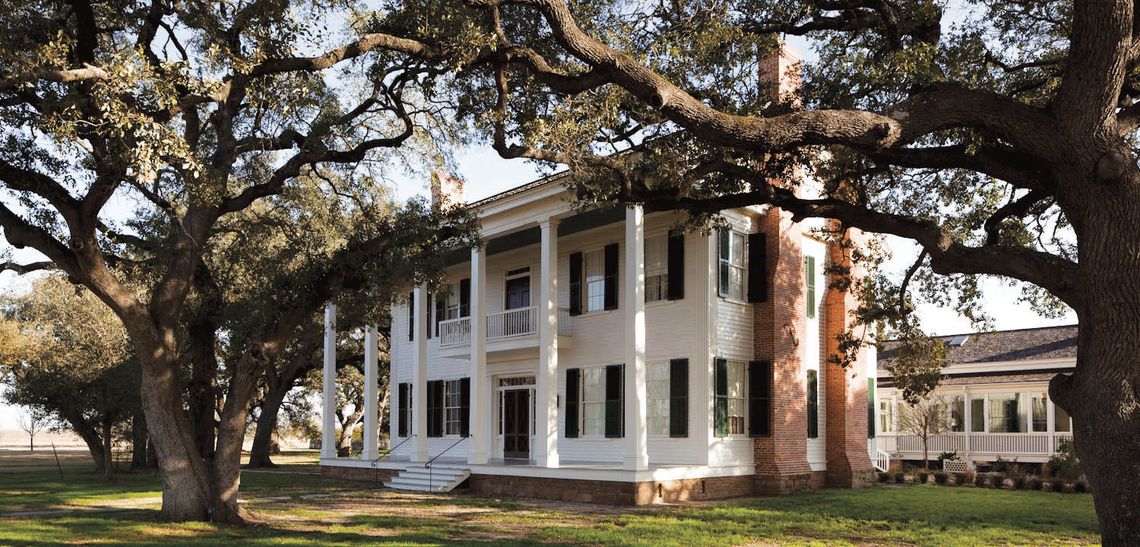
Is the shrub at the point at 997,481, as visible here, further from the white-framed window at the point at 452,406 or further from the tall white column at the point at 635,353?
the white-framed window at the point at 452,406

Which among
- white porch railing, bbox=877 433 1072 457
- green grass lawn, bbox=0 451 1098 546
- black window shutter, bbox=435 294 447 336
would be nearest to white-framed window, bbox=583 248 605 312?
green grass lawn, bbox=0 451 1098 546

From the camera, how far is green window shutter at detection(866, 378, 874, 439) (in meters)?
23.3

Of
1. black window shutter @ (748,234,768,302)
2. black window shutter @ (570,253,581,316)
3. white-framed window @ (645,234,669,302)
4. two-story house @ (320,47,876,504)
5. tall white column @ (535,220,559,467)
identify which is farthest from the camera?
black window shutter @ (570,253,581,316)

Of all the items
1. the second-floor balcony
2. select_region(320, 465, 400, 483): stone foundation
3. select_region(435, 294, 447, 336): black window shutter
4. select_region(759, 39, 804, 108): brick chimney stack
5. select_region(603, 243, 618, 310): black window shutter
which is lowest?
select_region(320, 465, 400, 483): stone foundation

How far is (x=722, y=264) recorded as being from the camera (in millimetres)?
20062

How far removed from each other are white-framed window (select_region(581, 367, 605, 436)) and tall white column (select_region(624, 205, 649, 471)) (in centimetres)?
377

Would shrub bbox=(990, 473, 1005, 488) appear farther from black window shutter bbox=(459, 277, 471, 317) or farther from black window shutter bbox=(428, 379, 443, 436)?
black window shutter bbox=(428, 379, 443, 436)

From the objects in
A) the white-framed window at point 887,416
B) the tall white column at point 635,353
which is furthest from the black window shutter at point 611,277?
the white-framed window at point 887,416

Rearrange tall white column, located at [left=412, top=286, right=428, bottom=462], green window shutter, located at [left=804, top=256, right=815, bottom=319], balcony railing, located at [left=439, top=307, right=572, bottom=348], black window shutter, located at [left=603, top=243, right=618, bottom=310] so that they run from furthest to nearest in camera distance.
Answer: tall white column, located at [left=412, top=286, right=428, bottom=462], balcony railing, located at [left=439, top=307, right=572, bottom=348], green window shutter, located at [left=804, top=256, right=815, bottom=319], black window shutter, located at [left=603, top=243, right=618, bottom=310]

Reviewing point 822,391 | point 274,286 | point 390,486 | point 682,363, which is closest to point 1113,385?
point 274,286

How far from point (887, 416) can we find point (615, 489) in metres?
17.8

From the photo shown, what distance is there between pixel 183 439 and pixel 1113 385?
467 inches

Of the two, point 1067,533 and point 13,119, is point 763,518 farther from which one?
point 13,119

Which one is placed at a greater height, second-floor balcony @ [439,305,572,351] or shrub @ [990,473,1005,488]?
second-floor balcony @ [439,305,572,351]
